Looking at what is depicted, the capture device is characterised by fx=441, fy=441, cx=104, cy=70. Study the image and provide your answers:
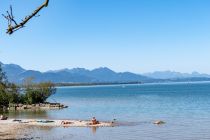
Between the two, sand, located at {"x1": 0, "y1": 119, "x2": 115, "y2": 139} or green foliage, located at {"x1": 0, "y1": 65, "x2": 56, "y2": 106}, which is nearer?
sand, located at {"x1": 0, "y1": 119, "x2": 115, "y2": 139}

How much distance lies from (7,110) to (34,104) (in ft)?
28.6

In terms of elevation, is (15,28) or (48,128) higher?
(15,28)

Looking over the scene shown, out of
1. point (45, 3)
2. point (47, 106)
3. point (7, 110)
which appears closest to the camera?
point (45, 3)

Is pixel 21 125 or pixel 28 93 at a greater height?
pixel 28 93

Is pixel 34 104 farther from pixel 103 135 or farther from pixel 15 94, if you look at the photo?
pixel 103 135

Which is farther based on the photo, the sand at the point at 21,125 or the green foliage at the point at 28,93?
the green foliage at the point at 28,93

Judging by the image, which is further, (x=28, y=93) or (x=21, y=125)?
(x=28, y=93)

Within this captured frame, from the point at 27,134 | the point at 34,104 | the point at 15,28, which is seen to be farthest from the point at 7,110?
the point at 15,28

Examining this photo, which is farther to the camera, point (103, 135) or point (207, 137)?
point (103, 135)

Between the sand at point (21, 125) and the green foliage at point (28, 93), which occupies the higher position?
the green foliage at point (28, 93)

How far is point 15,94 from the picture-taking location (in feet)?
346

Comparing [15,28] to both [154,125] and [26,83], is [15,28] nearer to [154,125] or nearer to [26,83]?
[154,125]

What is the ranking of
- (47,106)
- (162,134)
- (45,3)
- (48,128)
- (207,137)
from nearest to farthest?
(45,3) < (207,137) < (162,134) < (48,128) < (47,106)

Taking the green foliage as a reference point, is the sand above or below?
below
